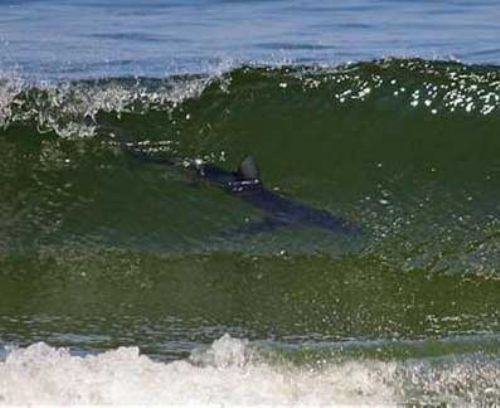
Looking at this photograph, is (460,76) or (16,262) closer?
(16,262)

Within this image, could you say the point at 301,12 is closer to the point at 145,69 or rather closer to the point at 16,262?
the point at 145,69

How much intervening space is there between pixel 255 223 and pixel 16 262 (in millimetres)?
1098

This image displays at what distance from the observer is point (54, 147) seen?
836 centimetres

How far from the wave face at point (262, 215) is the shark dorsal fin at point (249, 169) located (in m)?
0.14

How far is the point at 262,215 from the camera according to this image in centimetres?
752

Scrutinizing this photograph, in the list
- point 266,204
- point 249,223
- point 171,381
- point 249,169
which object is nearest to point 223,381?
point 171,381

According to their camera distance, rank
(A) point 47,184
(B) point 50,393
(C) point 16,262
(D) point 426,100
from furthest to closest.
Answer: (D) point 426,100, (A) point 47,184, (C) point 16,262, (B) point 50,393

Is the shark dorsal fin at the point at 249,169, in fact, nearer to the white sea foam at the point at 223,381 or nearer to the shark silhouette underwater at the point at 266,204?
the shark silhouette underwater at the point at 266,204

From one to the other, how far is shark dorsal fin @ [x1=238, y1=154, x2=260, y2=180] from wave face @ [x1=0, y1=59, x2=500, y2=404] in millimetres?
144

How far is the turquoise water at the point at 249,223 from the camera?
17.5 ft

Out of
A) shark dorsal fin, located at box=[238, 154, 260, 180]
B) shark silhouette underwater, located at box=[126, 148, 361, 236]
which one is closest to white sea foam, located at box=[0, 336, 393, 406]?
shark silhouette underwater, located at box=[126, 148, 361, 236]

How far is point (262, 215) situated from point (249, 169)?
30cm

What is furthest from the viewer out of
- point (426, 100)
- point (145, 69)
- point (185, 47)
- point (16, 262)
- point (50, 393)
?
point (185, 47)

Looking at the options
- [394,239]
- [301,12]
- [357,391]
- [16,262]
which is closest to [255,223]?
[394,239]
